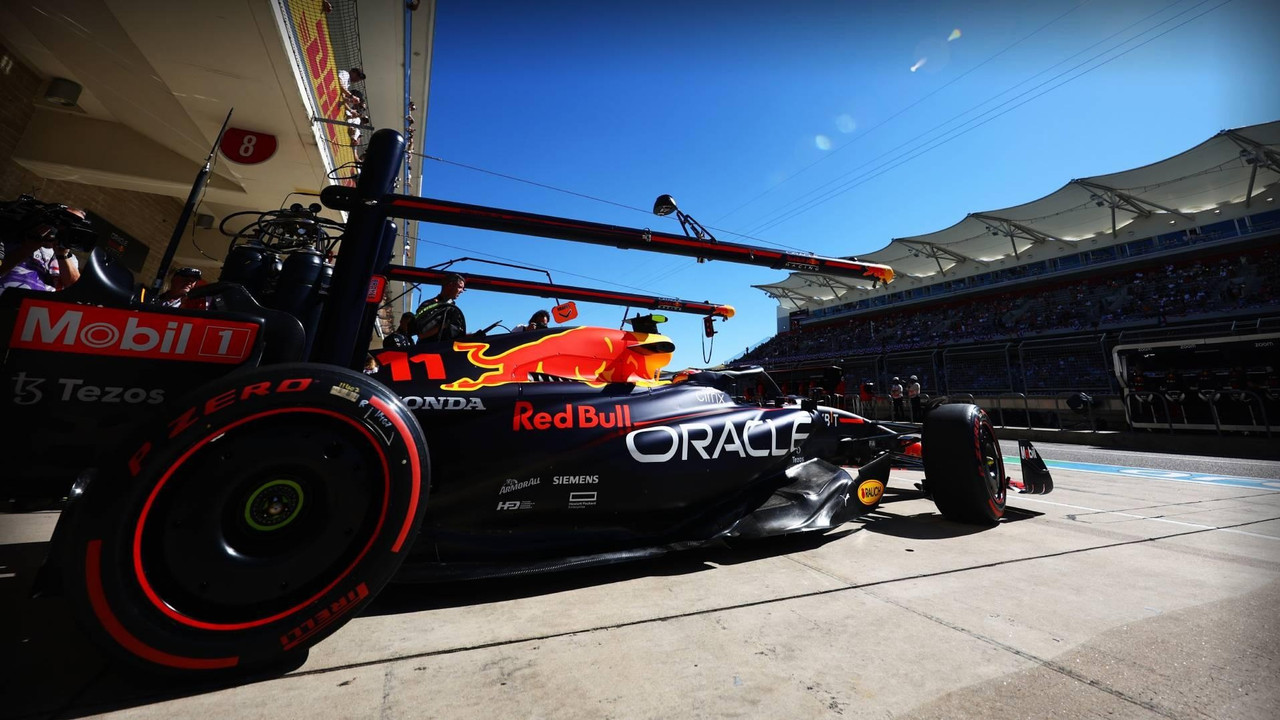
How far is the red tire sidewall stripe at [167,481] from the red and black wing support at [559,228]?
1.02 metres

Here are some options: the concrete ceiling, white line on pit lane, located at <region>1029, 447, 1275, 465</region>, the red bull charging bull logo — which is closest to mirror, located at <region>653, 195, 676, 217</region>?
the red bull charging bull logo

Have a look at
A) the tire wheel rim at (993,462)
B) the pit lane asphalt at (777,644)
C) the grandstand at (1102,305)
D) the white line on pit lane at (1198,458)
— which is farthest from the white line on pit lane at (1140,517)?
the white line on pit lane at (1198,458)

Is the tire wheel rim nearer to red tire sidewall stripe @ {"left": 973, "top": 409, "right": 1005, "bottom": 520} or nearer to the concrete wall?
red tire sidewall stripe @ {"left": 973, "top": 409, "right": 1005, "bottom": 520}

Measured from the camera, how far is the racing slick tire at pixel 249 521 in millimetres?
1115

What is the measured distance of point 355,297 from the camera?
1.85 meters

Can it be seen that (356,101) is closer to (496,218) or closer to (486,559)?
(496,218)

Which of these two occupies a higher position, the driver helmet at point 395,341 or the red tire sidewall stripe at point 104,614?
the driver helmet at point 395,341

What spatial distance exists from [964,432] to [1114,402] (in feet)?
44.7

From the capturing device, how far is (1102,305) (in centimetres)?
2581

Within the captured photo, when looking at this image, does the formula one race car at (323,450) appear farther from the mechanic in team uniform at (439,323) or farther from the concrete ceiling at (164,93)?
the concrete ceiling at (164,93)

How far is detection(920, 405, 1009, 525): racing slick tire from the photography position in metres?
3.01

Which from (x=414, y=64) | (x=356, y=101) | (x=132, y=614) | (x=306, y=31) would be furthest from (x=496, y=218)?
(x=414, y=64)

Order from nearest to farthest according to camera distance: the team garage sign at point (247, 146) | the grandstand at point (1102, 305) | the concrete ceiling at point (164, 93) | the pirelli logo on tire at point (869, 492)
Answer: the pirelli logo on tire at point (869, 492), the concrete ceiling at point (164, 93), the team garage sign at point (247, 146), the grandstand at point (1102, 305)

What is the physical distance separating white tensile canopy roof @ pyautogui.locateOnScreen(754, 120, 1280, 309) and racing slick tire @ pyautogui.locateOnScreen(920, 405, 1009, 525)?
799 inches
